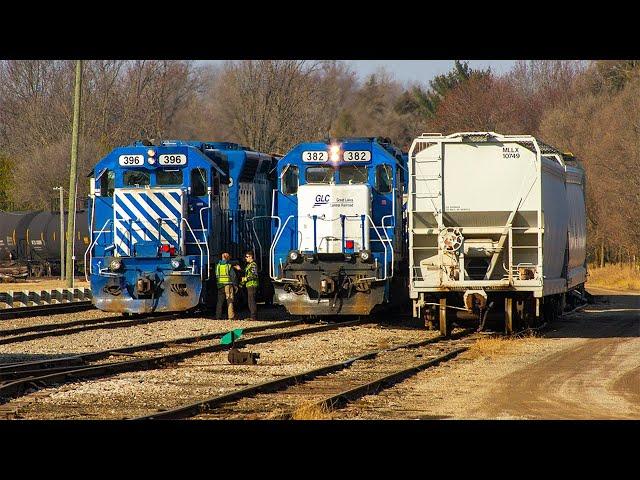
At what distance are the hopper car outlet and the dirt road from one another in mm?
1561

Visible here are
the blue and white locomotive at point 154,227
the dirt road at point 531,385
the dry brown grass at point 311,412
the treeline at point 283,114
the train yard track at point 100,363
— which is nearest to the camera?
the dry brown grass at point 311,412

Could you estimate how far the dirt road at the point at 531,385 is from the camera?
12.2 meters

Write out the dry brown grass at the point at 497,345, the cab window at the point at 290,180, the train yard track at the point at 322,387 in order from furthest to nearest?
the cab window at the point at 290,180 → the dry brown grass at the point at 497,345 → the train yard track at the point at 322,387

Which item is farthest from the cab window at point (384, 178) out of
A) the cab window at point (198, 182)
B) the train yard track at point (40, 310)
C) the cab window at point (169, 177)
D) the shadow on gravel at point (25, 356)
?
the train yard track at point (40, 310)

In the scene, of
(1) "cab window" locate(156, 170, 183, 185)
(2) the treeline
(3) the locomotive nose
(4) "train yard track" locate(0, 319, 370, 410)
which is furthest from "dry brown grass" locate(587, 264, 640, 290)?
(4) "train yard track" locate(0, 319, 370, 410)

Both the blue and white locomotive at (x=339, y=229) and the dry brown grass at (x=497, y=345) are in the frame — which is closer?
the dry brown grass at (x=497, y=345)

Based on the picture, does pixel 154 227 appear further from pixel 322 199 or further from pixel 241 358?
pixel 241 358

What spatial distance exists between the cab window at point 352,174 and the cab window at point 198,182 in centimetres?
320

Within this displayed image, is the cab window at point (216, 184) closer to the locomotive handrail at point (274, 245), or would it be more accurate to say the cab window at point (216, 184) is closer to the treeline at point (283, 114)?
the locomotive handrail at point (274, 245)

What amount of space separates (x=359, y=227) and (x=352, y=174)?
46.8 inches

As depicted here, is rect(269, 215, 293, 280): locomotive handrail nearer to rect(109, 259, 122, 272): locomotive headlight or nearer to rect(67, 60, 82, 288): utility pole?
rect(109, 259, 122, 272): locomotive headlight

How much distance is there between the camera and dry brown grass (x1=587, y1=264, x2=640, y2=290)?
45.8 meters

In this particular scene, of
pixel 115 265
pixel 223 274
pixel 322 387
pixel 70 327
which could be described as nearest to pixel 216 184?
pixel 223 274
